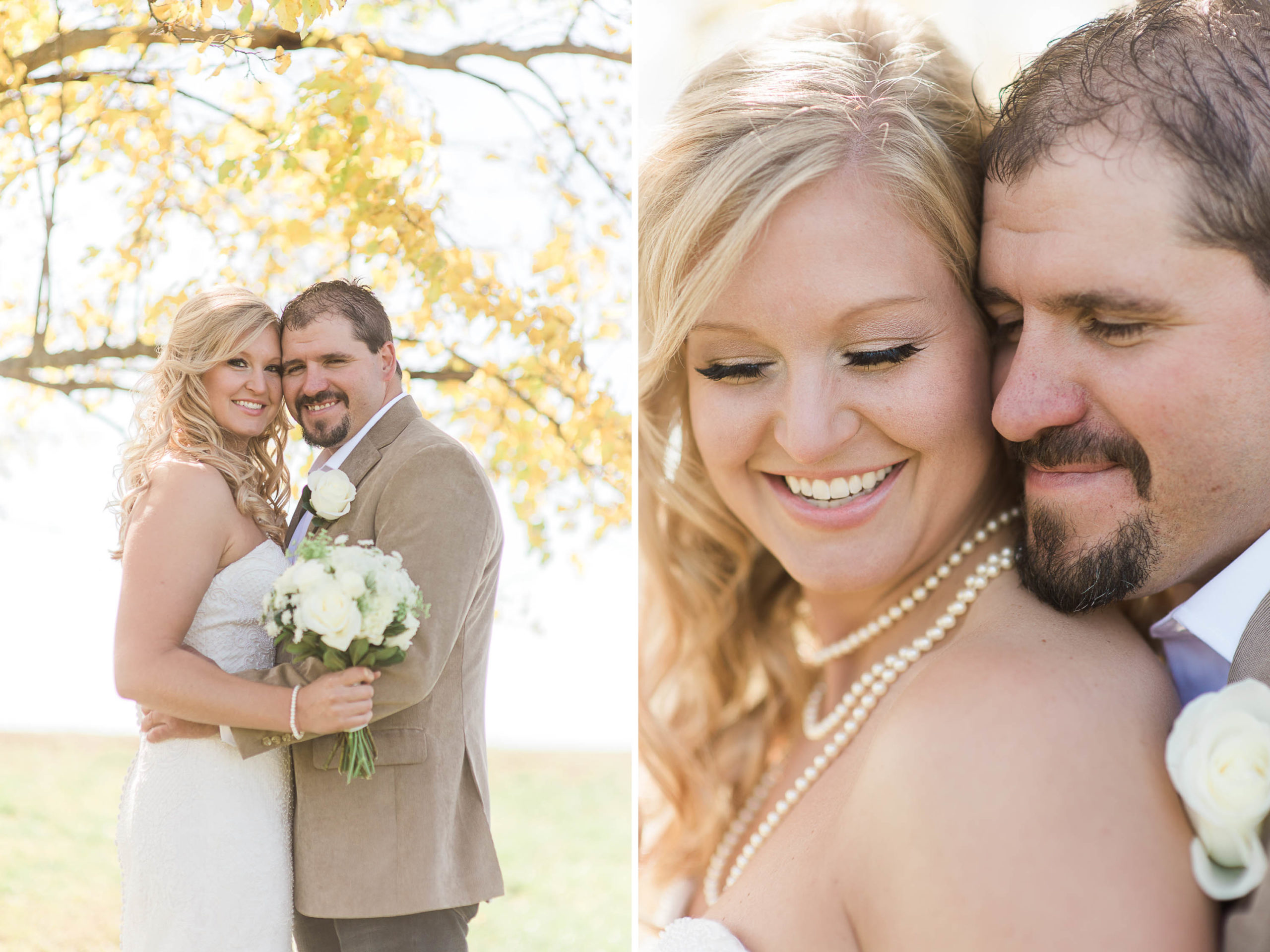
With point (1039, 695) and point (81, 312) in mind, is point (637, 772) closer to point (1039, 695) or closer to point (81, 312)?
point (1039, 695)

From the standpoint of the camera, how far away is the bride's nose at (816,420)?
195 cm

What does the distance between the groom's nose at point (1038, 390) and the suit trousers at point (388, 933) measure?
1842mm

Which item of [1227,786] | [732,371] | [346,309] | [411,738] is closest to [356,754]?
[411,738]

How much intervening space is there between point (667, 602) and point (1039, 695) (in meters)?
1.53

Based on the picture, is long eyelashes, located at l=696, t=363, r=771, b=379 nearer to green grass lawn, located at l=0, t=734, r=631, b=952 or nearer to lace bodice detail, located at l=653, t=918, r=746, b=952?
lace bodice detail, located at l=653, t=918, r=746, b=952

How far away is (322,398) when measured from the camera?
256 cm

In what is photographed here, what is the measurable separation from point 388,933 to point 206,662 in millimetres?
821

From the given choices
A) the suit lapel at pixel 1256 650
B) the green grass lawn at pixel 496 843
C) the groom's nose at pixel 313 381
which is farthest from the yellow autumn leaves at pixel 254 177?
the green grass lawn at pixel 496 843

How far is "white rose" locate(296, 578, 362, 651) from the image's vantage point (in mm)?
2197

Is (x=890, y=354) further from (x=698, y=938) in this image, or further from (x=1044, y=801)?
(x=698, y=938)

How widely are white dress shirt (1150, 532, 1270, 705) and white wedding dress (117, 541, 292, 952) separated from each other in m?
1.95

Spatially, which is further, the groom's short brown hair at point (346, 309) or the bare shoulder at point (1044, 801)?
the groom's short brown hair at point (346, 309)

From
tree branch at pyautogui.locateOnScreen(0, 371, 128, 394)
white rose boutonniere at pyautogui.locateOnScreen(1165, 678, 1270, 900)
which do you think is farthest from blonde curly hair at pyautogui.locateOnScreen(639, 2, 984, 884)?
tree branch at pyautogui.locateOnScreen(0, 371, 128, 394)

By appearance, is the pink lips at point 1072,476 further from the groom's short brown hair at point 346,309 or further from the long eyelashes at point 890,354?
the groom's short brown hair at point 346,309
